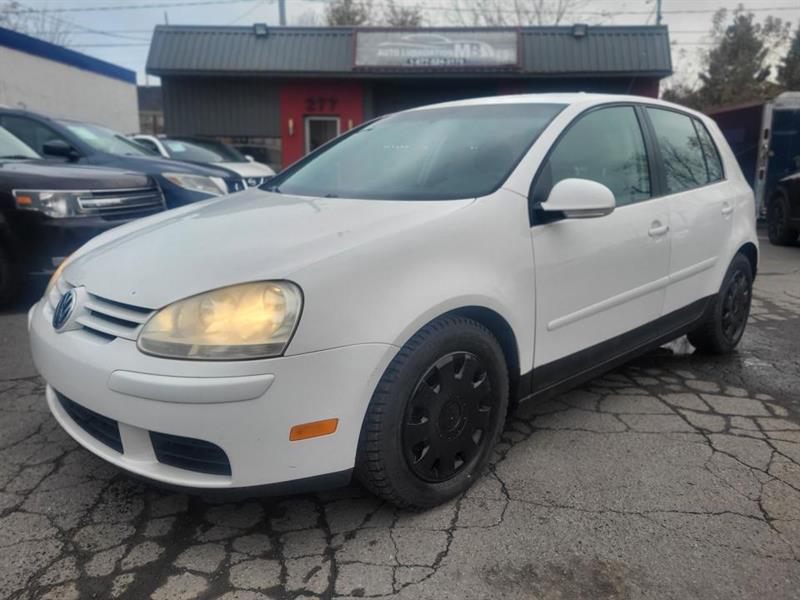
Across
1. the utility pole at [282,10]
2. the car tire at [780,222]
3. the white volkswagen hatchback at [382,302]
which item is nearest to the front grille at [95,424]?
the white volkswagen hatchback at [382,302]

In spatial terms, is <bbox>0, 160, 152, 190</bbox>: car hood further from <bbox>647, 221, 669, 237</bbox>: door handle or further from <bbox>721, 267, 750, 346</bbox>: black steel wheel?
<bbox>721, 267, 750, 346</bbox>: black steel wheel

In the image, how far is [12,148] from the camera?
17.9ft

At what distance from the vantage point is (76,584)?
1.91 m

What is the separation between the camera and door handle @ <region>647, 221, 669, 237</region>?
3036mm

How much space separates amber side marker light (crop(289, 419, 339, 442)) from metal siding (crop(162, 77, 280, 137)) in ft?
50.5

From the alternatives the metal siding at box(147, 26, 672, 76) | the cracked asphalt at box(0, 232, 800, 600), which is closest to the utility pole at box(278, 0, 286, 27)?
the metal siding at box(147, 26, 672, 76)

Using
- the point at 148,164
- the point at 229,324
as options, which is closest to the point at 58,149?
the point at 148,164

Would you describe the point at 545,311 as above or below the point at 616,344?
above

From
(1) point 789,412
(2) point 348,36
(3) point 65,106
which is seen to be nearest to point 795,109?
(2) point 348,36

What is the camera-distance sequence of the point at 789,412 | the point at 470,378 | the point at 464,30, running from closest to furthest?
the point at 470,378 < the point at 789,412 < the point at 464,30

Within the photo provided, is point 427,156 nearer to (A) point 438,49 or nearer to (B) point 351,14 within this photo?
(A) point 438,49

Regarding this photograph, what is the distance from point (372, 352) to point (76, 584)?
114 cm

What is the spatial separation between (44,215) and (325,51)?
1201 cm

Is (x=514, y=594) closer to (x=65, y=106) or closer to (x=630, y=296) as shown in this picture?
(x=630, y=296)
